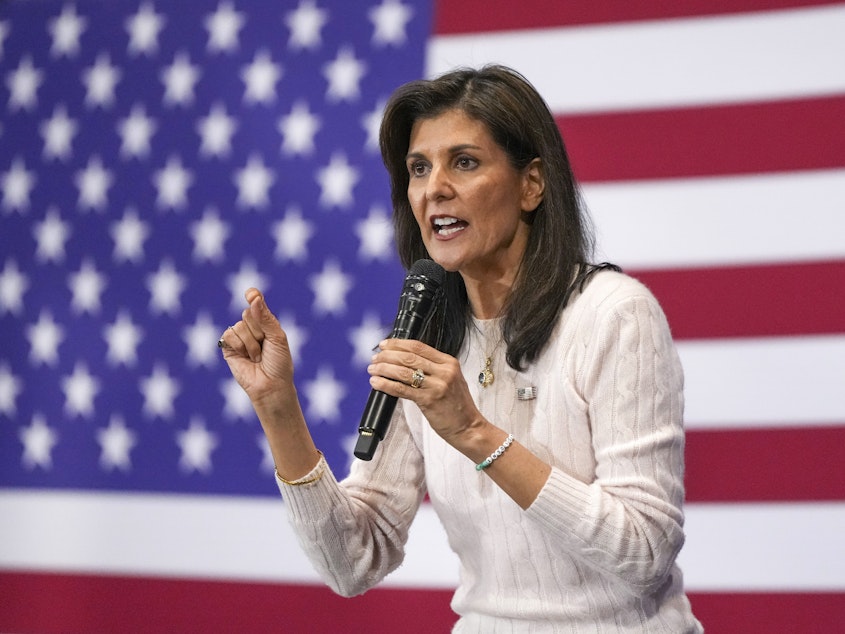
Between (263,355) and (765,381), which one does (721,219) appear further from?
(263,355)

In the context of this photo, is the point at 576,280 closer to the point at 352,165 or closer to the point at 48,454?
the point at 352,165

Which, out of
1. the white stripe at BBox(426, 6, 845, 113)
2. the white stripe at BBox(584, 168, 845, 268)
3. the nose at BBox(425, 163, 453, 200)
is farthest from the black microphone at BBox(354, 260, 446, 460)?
the white stripe at BBox(426, 6, 845, 113)

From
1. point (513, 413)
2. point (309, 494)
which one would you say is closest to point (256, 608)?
point (309, 494)

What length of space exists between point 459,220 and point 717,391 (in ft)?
3.37

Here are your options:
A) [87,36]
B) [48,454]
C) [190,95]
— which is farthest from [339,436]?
[87,36]

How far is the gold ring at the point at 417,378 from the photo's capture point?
3.84 feet

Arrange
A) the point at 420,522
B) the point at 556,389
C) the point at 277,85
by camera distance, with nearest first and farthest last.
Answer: the point at 556,389, the point at 420,522, the point at 277,85

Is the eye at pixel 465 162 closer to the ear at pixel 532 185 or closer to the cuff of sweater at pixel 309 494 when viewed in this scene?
the ear at pixel 532 185

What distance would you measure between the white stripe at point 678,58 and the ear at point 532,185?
897mm

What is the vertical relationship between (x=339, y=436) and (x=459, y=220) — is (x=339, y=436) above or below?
below

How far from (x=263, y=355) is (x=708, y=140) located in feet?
4.32

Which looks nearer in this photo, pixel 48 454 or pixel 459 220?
pixel 459 220

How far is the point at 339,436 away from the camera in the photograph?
2467 millimetres

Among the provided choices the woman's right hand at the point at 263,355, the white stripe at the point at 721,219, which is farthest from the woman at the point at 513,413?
the white stripe at the point at 721,219
